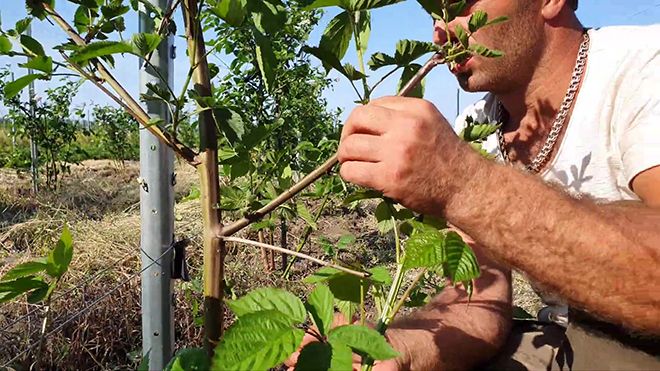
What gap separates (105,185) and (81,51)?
7.42 m

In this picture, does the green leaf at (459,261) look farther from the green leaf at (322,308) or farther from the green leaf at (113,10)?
the green leaf at (113,10)

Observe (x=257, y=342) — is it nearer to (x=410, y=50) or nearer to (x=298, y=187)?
(x=298, y=187)

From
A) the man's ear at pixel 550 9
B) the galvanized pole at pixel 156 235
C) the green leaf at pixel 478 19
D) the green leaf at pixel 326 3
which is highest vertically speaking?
the man's ear at pixel 550 9

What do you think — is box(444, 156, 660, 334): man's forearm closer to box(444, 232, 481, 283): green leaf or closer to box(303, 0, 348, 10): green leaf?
box(444, 232, 481, 283): green leaf

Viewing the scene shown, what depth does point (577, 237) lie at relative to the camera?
1015mm

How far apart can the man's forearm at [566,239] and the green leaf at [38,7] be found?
0.65 metres

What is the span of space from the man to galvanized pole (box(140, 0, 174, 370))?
53cm

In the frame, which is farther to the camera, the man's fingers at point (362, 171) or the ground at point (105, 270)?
the ground at point (105, 270)

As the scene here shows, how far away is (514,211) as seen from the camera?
99cm

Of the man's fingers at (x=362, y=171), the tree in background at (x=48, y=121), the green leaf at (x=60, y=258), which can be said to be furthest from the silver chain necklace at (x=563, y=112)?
the tree in background at (x=48, y=121)

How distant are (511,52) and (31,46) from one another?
118 cm

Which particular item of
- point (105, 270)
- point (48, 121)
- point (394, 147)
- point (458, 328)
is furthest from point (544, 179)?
point (48, 121)

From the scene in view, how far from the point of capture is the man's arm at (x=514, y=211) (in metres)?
0.87

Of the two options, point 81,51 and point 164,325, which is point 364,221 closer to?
point 164,325
